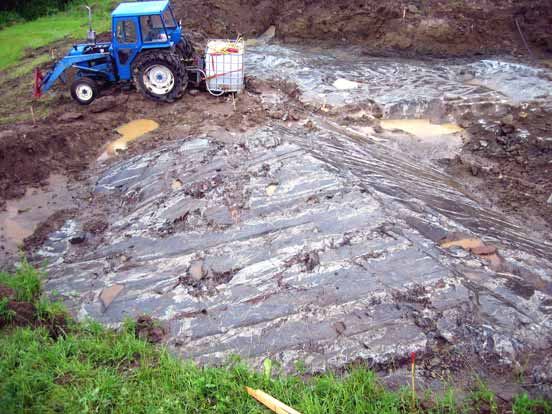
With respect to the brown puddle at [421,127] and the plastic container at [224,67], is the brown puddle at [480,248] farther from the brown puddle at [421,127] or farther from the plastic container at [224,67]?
the plastic container at [224,67]

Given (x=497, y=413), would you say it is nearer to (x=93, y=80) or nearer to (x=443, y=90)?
(x=443, y=90)

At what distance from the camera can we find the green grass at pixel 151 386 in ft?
15.4

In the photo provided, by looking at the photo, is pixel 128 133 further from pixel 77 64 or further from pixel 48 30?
pixel 48 30

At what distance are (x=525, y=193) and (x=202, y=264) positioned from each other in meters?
5.91

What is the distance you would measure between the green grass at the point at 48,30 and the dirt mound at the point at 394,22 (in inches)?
152

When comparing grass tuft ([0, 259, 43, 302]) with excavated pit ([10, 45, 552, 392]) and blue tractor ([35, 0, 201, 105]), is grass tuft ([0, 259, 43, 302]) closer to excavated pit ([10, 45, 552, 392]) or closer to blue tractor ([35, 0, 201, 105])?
excavated pit ([10, 45, 552, 392])

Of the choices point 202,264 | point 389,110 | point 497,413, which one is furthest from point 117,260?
point 389,110

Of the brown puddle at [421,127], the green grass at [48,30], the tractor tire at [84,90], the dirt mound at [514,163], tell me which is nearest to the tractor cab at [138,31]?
the tractor tire at [84,90]

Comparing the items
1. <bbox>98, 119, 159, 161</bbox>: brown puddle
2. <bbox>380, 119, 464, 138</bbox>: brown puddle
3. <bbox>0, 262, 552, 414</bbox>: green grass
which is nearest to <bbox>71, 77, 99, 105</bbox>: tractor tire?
<bbox>98, 119, 159, 161</bbox>: brown puddle

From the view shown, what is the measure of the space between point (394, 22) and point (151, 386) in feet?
43.1

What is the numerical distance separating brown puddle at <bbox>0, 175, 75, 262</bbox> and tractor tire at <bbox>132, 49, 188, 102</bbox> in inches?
114

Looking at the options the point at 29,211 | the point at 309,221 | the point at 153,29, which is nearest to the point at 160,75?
the point at 153,29

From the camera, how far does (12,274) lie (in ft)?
23.4

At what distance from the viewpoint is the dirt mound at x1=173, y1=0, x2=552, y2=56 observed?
13.9 m
